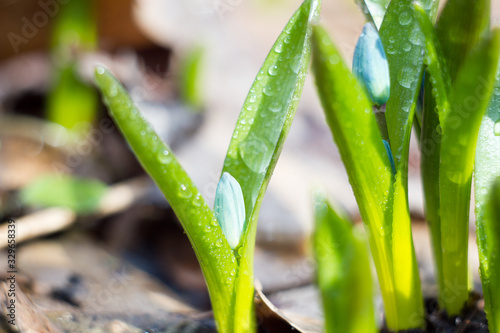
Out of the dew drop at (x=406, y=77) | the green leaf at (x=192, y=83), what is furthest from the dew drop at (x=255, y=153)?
the green leaf at (x=192, y=83)

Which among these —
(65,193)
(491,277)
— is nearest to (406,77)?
(491,277)

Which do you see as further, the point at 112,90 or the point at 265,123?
the point at 265,123

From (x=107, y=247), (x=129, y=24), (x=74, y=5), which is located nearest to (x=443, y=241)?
(x=107, y=247)

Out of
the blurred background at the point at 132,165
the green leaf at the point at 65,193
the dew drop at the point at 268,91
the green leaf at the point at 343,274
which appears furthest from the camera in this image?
the green leaf at the point at 65,193

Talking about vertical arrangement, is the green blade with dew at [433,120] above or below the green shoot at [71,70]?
below

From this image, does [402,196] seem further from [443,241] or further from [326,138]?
[326,138]

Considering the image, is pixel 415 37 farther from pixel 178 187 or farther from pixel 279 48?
pixel 178 187

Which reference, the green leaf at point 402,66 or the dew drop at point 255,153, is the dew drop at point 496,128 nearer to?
the green leaf at point 402,66
